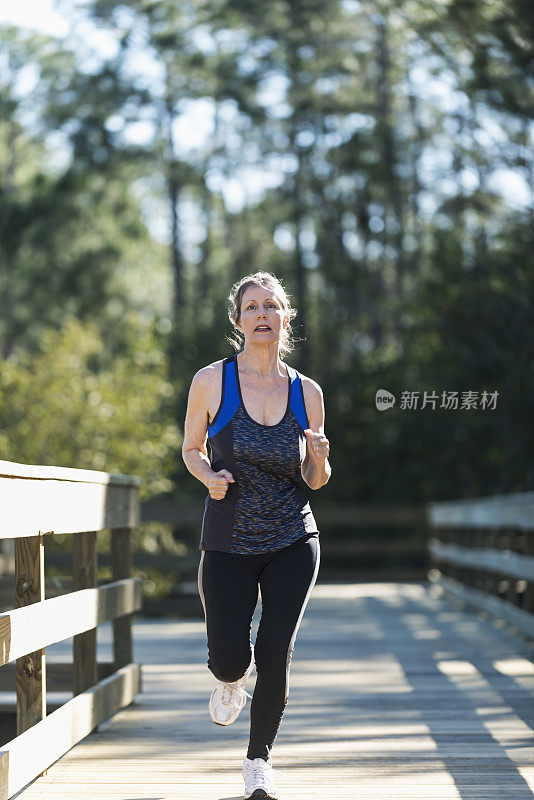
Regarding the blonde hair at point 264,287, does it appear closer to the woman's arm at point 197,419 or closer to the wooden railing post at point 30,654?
the woman's arm at point 197,419

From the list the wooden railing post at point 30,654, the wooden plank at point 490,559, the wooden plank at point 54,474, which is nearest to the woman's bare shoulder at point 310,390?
the wooden plank at point 54,474

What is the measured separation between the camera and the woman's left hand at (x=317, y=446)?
4.14 meters

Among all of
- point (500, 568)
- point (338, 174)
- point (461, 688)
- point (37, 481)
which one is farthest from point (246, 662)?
point (338, 174)

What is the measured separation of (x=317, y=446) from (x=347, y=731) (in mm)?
1851

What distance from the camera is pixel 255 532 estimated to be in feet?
13.4

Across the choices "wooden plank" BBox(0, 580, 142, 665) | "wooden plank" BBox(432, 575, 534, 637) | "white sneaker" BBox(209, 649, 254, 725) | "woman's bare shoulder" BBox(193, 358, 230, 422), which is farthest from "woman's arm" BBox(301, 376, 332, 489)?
"wooden plank" BBox(432, 575, 534, 637)

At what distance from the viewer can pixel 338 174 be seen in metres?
27.8

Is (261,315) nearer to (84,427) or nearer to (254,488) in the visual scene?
(254,488)

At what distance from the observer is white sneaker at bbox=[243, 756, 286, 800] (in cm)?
407

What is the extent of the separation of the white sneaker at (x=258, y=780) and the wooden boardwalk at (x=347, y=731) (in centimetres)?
12

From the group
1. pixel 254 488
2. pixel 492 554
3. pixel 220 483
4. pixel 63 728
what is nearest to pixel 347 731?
pixel 63 728

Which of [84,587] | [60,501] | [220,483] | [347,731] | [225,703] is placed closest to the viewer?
[220,483]

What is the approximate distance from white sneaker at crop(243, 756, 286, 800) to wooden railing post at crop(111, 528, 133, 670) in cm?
201

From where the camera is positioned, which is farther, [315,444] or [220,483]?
[315,444]
